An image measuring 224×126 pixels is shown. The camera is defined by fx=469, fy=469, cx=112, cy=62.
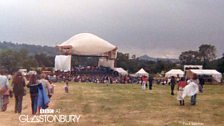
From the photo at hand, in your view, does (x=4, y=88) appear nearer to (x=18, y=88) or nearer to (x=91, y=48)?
(x=18, y=88)

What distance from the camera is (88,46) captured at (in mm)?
88875

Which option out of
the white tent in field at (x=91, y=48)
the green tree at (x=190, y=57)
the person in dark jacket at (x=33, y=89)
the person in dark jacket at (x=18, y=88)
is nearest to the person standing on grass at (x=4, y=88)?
the person in dark jacket at (x=18, y=88)

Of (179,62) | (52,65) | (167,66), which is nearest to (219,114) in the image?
(52,65)

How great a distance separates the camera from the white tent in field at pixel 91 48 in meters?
86.8

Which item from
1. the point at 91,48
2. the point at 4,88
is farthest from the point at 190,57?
the point at 4,88

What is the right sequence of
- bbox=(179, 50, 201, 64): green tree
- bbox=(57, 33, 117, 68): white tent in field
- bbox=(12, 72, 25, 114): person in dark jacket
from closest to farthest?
bbox=(12, 72, 25, 114): person in dark jacket < bbox=(57, 33, 117, 68): white tent in field < bbox=(179, 50, 201, 64): green tree

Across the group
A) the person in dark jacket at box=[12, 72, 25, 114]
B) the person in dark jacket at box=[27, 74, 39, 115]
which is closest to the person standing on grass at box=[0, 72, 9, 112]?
the person in dark jacket at box=[12, 72, 25, 114]

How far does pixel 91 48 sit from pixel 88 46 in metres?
0.79

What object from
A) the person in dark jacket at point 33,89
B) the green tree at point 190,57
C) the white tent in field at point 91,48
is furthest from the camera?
the green tree at point 190,57

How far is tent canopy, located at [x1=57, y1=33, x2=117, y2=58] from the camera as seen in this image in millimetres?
86938

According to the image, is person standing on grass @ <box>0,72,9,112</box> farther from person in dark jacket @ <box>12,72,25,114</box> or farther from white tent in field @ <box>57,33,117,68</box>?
white tent in field @ <box>57,33,117,68</box>

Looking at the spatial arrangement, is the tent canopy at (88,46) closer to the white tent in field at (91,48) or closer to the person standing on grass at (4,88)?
the white tent in field at (91,48)

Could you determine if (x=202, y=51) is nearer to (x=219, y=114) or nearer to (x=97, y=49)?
(x=97, y=49)

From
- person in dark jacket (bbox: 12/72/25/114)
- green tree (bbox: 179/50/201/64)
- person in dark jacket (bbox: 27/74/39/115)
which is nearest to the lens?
person in dark jacket (bbox: 27/74/39/115)
